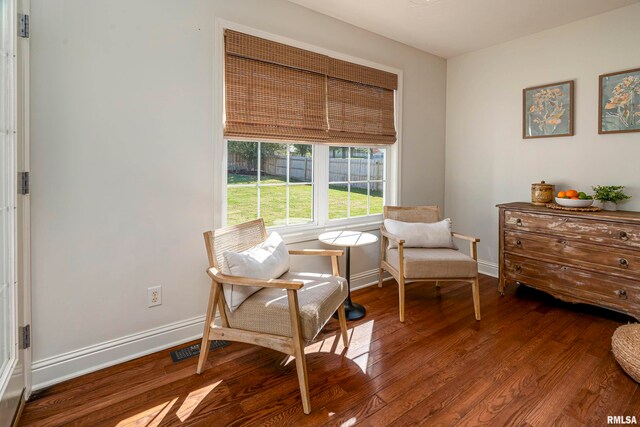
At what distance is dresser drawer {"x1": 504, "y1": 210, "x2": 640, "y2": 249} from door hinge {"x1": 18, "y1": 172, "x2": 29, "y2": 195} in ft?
11.5

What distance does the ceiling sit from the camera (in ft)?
9.12

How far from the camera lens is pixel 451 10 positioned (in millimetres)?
2883

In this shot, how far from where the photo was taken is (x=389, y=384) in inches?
76.3

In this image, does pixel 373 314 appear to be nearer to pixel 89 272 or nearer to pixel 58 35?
pixel 89 272

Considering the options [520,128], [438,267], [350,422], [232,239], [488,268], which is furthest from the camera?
[488,268]

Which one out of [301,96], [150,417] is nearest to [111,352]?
[150,417]

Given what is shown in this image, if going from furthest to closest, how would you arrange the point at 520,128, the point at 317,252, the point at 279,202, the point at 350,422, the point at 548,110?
the point at 520,128
the point at 548,110
the point at 279,202
the point at 317,252
the point at 350,422

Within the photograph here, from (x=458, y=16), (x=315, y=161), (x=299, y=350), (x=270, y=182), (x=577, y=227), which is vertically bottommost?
(x=299, y=350)

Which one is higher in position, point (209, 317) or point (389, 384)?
point (209, 317)

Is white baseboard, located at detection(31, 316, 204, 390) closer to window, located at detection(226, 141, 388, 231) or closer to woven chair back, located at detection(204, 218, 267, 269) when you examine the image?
woven chair back, located at detection(204, 218, 267, 269)

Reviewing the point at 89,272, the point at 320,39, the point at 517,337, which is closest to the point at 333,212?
the point at 320,39

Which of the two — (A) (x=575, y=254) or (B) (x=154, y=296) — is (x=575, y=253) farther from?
(B) (x=154, y=296)

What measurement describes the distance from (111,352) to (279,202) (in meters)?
1.55

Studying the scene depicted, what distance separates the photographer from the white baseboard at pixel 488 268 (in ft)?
12.5
